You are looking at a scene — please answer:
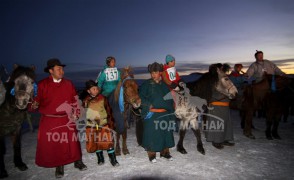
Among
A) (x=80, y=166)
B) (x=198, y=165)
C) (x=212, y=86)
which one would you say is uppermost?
(x=212, y=86)

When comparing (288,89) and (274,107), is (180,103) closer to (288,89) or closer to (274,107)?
(274,107)

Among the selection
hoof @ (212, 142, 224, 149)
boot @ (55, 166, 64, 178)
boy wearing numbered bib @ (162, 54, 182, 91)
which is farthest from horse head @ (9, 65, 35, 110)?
hoof @ (212, 142, 224, 149)

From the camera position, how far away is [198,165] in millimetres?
4586

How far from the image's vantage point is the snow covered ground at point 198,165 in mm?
4084

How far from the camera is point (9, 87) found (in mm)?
4395

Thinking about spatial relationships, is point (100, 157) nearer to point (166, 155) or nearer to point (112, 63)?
point (166, 155)

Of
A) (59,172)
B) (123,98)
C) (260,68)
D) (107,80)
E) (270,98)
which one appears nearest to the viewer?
(59,172)

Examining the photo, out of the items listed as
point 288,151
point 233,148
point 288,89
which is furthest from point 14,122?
point 288,89

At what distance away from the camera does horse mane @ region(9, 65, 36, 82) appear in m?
3.94

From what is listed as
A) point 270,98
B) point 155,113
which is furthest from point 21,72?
point 270,98

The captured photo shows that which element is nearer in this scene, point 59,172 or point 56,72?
point 56,72

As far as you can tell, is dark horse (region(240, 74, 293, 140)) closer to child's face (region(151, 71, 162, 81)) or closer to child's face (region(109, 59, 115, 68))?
child's face (region(151, 71, 162, 81))

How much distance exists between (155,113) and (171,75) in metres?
1.24

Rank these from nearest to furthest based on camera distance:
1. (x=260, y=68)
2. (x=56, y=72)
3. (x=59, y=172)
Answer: (x=56, y=72), (x=59, y=172), (x=260, y=68)
